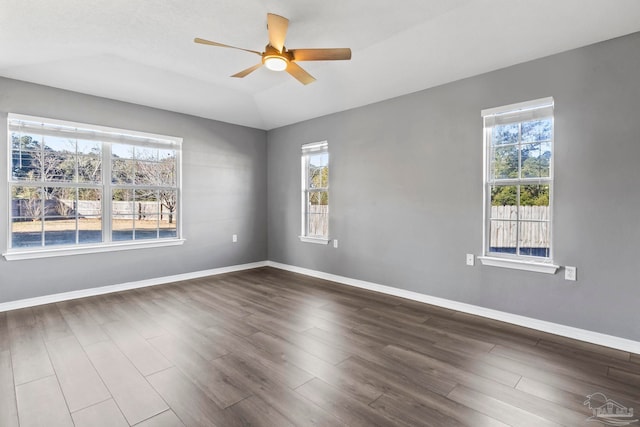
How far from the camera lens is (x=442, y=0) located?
2547mm

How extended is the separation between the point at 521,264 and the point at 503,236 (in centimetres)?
35

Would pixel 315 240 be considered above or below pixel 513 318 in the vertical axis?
above

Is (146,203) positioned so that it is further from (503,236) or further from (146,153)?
(503,236)

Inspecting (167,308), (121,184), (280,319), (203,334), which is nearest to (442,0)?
(280,319)

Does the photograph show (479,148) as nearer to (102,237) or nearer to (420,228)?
(420,228)

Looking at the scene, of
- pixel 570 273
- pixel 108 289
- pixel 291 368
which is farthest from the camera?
pixel 108 289

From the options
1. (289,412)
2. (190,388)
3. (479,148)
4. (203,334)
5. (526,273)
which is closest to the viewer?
(289,412)

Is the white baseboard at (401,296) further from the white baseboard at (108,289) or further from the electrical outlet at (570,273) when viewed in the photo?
the electrical outlet at (570,273)

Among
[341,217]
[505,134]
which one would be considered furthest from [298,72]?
[341,217]

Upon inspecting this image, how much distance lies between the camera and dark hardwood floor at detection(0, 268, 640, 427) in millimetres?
1833

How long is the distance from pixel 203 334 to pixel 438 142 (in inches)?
132

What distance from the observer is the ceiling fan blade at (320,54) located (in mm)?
2584

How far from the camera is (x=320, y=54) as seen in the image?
8.68 feet

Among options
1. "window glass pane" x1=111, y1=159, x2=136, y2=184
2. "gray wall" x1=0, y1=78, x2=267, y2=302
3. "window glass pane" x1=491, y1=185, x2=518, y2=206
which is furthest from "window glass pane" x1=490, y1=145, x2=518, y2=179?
"window glass pane" x1=111, y1=159, x2=136, y2=184
